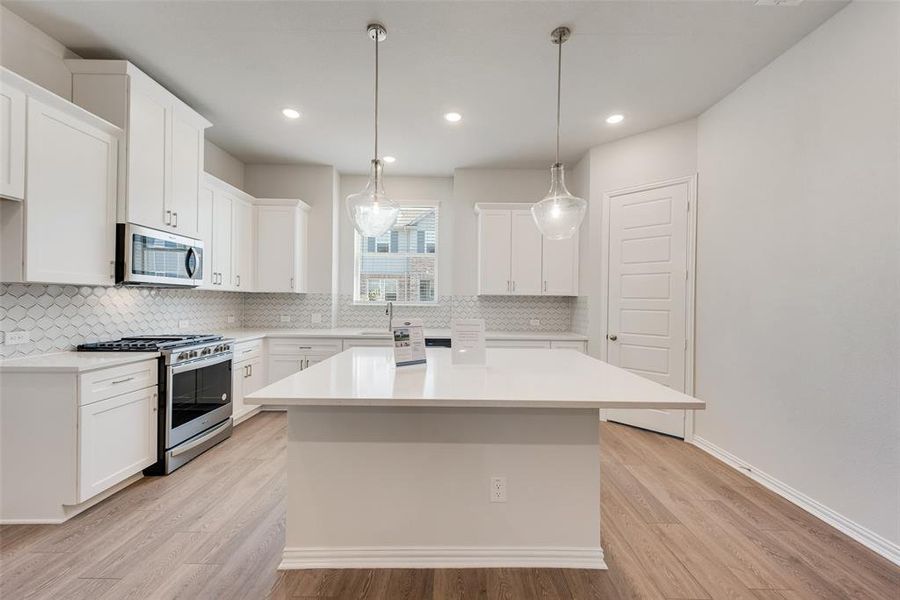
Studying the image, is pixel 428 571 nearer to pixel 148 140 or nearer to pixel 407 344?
pixel 407 344

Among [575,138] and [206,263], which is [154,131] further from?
[575,138]

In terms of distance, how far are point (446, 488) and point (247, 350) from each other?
9.48ft

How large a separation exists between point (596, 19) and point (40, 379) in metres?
3.81

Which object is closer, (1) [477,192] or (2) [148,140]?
(2) [148,140]

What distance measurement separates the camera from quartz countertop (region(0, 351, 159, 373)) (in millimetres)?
2138

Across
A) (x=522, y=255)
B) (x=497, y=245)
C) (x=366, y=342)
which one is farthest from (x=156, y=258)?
(x=522, y=255)

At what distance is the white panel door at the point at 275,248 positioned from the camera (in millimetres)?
4500

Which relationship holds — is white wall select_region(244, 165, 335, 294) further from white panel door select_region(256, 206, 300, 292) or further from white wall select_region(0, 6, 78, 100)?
white wall select_region(0, 6, 78, 100)

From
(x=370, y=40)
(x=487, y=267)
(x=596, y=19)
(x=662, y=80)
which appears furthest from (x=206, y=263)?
(x=662, y=80)

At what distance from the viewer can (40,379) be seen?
216 cm

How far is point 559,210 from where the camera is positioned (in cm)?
236

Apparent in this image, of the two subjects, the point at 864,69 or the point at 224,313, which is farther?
the point at 224,313

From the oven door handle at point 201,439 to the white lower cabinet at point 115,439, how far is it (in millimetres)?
161

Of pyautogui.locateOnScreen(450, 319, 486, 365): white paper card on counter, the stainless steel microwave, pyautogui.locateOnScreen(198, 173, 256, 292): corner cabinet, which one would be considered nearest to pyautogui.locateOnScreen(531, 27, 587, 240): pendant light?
pyautogui.locateOnScreen(450, 319, 486, 365): white paper card on counter
